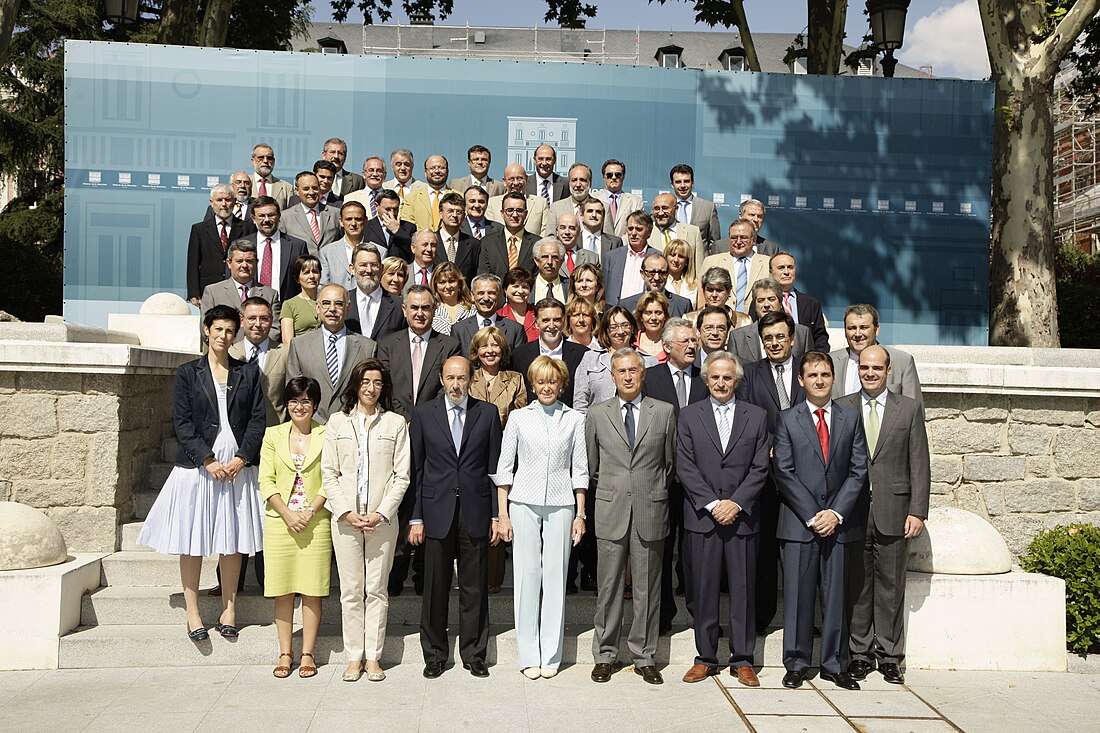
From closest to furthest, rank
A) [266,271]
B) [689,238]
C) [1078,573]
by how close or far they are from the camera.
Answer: [1078,573]
[266,271]
[689,238]

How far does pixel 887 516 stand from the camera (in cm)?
601

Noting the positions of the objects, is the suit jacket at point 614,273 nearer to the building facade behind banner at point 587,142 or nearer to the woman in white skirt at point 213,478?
the woman in white skirt at point 213,478

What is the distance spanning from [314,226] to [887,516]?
5302 mm

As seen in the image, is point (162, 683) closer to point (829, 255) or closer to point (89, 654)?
point (89, 654)

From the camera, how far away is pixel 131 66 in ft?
36.1

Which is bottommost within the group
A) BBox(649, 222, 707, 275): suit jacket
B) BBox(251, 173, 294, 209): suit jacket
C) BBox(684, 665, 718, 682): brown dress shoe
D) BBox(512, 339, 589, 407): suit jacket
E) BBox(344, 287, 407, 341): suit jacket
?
BBox(684, 665, 718, 682): brown dress shoe

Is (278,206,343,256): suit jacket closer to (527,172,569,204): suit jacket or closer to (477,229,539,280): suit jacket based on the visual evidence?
(477,229,539,280): suit jacket

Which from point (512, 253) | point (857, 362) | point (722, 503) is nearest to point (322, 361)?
point (512, 253)

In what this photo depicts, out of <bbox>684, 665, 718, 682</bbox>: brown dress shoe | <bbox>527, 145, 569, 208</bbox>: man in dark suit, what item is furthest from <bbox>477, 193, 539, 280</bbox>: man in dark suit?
<bbox>684, 665, 718, 682</bbox>: brown dress shoe

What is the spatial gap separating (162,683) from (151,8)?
23769mm

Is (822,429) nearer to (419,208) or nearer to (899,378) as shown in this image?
(899,378)

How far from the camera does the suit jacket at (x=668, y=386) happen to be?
6316 millimetres

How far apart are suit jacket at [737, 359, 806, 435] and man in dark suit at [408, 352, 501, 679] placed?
159 centimetres

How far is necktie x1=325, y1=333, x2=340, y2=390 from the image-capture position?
6.44m
